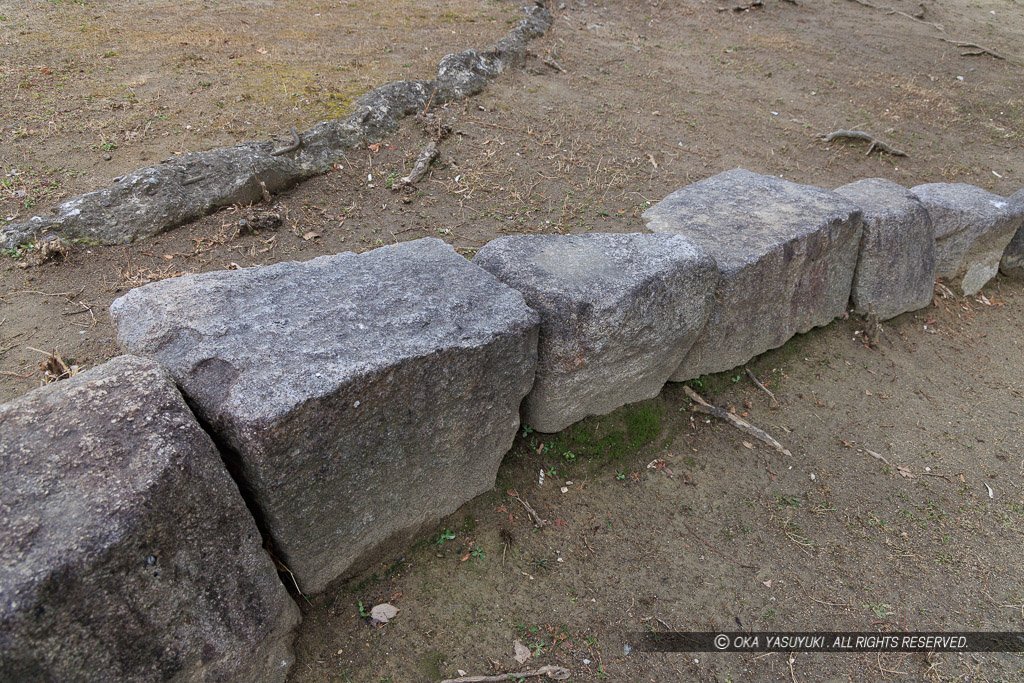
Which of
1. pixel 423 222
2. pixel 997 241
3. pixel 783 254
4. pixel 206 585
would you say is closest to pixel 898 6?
pixel 997 241

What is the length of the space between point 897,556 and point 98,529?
3561 millimetres

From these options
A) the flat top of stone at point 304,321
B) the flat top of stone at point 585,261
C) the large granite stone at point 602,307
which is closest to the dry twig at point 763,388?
the large granite stone at point 602,307

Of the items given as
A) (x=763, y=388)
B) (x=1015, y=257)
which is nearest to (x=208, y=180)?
(x=763, y=388)

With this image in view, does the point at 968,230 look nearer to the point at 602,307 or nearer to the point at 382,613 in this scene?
the point at 602,307

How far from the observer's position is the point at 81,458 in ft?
5.71

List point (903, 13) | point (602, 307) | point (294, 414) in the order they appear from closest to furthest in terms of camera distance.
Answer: point (294, 414), point (602, 307), point (903, 13)

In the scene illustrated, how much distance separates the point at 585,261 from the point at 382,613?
74.0 inches

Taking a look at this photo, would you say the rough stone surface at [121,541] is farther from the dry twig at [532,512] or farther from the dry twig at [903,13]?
the dry twig at [903,13]

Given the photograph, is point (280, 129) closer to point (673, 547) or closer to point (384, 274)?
point (384, 274)

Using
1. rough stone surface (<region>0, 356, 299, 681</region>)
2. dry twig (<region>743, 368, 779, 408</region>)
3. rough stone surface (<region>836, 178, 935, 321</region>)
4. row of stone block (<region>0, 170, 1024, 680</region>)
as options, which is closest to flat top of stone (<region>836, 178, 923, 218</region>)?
rough stone surface (<region>836, 178, 935, 321</region>)

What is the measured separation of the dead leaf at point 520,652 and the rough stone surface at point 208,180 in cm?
319

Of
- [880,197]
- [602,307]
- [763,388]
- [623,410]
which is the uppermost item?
[602,307]

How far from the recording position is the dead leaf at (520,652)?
2.55m

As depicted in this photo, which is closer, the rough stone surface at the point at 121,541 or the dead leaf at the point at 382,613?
the rough stone surface at the point at 121,541
